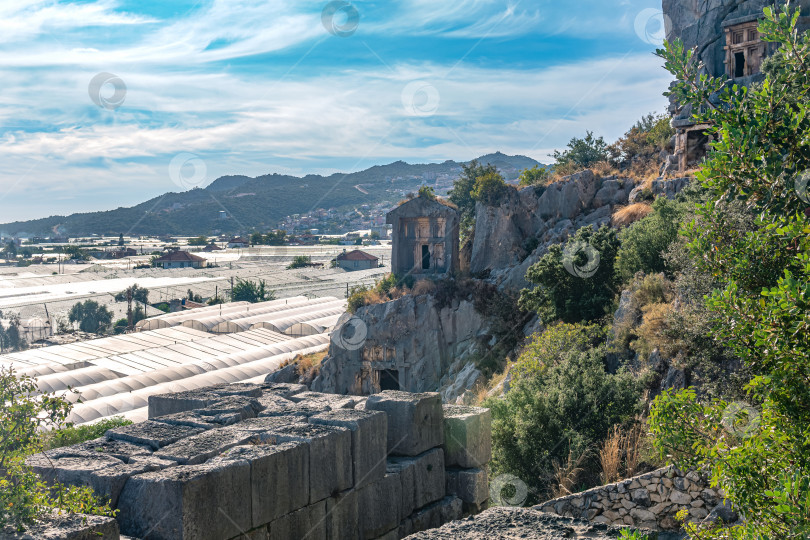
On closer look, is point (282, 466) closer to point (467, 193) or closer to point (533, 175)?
point (533, 175)

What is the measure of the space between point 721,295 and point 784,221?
1.81ft

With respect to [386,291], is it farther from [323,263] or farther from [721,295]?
[323,263]

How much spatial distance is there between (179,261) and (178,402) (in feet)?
260

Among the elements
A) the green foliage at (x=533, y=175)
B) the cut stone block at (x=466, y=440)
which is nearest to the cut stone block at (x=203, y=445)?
the cut stone block at (x=466, y=440)

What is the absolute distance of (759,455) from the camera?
11.8 ft

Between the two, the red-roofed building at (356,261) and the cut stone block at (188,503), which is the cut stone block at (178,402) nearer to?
the cut stone block at (188,503)

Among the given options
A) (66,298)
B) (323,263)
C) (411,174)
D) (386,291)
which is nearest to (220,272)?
(323,263)

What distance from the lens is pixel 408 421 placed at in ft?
22.9

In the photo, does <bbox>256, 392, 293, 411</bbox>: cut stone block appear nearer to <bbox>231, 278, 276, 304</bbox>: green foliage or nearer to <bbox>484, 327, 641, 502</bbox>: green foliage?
<bbox>484, 327, 641, 502</bbox>: green foliage

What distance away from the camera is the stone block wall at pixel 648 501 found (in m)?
7.52

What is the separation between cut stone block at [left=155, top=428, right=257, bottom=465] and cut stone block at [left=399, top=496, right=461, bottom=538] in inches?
77.1

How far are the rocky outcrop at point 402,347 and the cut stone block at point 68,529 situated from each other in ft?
70.5

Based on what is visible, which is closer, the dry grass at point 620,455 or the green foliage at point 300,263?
the dry grass at point 620,455

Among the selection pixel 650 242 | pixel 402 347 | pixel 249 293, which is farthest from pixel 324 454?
pixel 249 293
